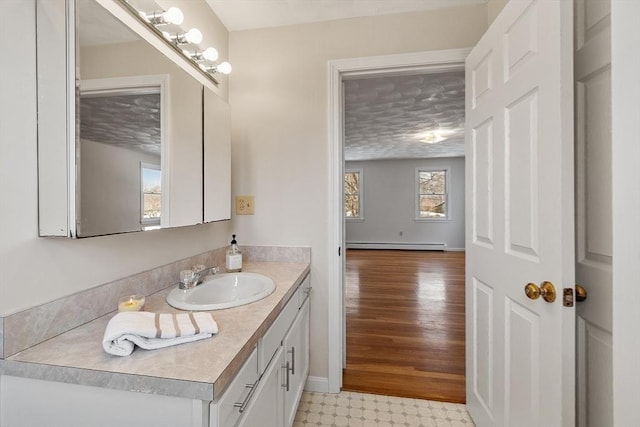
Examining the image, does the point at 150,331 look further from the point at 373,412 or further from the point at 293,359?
the point at 373,412

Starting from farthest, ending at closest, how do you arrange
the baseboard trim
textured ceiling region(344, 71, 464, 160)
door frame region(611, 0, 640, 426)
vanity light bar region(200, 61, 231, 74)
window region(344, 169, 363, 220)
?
window region(344, 169, 363, 220) < textured ceiling region(344, 71, 464, 160) < the baseboard trim < vanity light bar region(200, 61, 231, 74) < door frame region(611, 0, 640, 426)

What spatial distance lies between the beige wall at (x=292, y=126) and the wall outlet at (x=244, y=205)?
0.04 metres

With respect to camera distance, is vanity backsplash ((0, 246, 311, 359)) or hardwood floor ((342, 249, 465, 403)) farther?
hardwood floor ((342, 249, 465, 403))

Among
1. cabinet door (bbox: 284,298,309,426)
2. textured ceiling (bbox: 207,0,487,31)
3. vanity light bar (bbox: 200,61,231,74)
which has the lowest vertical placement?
cabinet door (bbox: 284,298,309,426)

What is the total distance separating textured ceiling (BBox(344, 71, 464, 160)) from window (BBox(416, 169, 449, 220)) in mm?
1052

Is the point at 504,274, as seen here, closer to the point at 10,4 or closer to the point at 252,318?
the point at 252,318

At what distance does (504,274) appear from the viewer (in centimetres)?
117

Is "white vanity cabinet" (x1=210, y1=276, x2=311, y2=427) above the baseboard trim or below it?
above

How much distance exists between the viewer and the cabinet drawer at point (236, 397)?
65 cm

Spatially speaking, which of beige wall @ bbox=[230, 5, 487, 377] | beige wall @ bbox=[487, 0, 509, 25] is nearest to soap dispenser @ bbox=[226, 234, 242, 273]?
beige wall @ bbox=[230, 5, 487, 377]

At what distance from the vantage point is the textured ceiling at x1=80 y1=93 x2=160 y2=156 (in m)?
0.85

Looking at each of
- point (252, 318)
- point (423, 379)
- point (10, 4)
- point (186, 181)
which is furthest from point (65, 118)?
point (423, 379)

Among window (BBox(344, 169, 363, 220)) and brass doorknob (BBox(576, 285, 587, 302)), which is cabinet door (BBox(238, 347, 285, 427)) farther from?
window (BBox(344, 169, 363, 220))

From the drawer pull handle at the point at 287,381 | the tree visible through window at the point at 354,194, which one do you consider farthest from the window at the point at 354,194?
the drawer pull handle at the point at 287,381
